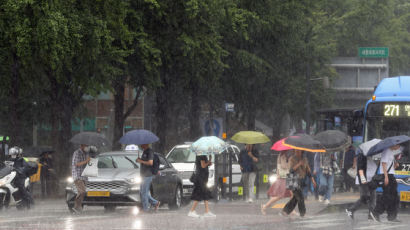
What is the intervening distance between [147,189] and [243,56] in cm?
1601

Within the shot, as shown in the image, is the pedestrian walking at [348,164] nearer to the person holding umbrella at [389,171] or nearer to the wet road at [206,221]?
the wet road at [206,221]

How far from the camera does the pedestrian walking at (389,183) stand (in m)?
18.0

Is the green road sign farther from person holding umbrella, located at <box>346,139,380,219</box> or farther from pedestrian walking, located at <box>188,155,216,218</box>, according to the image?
pedestrian walking, located at <box>188,155,216,218</box>

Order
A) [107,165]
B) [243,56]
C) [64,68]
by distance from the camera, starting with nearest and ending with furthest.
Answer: [107,165] < [64,68] < [243,56]

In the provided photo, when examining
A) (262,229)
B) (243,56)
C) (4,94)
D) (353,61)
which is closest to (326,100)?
(353,61)

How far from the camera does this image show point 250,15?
3403cm

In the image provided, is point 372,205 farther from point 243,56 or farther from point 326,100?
point 326,100

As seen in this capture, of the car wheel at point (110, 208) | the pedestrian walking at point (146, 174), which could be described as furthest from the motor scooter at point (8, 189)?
the pedestrian walking at point (146, 174)

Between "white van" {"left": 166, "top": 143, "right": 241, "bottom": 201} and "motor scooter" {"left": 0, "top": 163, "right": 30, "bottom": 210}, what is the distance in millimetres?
5057

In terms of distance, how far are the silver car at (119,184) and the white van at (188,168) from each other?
2.72m

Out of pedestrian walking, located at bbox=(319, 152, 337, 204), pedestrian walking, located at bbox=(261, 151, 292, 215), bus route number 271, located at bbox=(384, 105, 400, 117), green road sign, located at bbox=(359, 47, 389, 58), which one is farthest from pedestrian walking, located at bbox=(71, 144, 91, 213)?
green road sign, located at bbox=(359, 47, 389, 58)

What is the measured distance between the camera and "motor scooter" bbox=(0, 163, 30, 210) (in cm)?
2242

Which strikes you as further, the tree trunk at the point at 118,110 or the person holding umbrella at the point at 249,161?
the tree trunk at the point at 118,110

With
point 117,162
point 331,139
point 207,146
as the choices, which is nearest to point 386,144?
point 207,146
